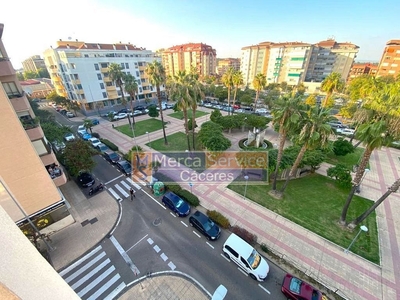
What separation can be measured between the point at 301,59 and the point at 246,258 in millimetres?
87638

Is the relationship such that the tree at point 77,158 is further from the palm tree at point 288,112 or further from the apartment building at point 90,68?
the apartment building at point 90,68

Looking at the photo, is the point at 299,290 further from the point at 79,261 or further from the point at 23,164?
the point at 23,164

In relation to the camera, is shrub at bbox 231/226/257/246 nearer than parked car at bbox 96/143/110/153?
Yes

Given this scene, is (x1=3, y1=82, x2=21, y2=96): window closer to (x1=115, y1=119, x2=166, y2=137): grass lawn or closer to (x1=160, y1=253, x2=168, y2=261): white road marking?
(x1=160, y1=253, x2=168, y2=261): white road marking

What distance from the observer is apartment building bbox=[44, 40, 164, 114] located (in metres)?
43.6

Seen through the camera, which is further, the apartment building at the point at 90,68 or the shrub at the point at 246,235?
the apartment building at the point at 90,68

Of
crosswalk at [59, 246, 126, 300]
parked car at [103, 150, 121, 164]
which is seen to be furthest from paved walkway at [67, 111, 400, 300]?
parked car at [103, 150, 121, 164]

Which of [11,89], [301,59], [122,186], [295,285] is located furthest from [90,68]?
[301,59]

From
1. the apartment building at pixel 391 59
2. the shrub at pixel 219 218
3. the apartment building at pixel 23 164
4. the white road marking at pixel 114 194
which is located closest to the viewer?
the apartment building at pixel 23 164

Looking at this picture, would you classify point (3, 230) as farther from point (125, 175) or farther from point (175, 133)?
point (175, 133)

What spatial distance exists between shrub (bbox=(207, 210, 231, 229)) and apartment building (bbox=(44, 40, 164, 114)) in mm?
35990

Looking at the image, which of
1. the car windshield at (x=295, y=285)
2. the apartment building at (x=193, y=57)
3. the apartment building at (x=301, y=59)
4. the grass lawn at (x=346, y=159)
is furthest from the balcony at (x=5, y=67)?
the apartment building at (x=193, y=57)

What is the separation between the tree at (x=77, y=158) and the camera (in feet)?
61.3

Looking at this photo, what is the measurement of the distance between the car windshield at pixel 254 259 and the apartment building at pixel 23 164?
15.2m
